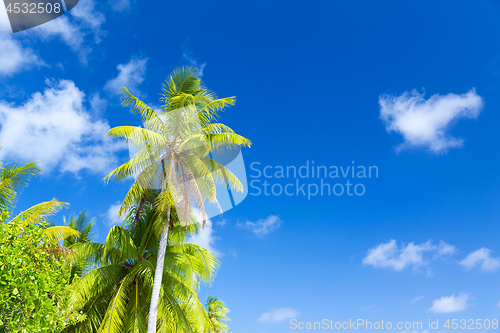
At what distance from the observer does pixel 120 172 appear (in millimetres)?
14305

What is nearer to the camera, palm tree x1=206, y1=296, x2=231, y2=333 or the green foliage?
the green foliage

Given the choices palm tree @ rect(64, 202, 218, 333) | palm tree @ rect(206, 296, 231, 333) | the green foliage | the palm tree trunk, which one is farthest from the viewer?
palm tree @ rect(206, 296, 231, 333)

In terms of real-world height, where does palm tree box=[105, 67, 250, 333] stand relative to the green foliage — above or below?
above

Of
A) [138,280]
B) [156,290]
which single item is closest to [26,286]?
[156,290]

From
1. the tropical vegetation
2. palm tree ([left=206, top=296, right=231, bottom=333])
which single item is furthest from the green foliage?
palm tree ([left=206, top=296, right=231, bottom=333])

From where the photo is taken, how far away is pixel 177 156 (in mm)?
14062

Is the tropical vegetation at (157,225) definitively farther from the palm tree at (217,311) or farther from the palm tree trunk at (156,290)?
the palm tree at (217,311)

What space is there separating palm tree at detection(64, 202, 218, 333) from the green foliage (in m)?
4.10

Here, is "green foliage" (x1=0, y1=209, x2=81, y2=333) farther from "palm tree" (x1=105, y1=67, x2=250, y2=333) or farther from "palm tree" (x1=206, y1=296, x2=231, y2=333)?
"palm tree" (x1=206, y1=296, x2=231, y2=333)

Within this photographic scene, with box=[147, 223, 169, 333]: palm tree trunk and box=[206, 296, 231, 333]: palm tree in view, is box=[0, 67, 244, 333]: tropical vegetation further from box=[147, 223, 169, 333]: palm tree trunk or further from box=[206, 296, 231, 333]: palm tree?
box=[206, 296, 231, 333]: palm tree

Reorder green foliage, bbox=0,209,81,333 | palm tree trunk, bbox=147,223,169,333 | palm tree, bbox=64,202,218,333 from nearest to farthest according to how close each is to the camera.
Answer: green foliage, bbox=0,209,81,333, palm tree trunk, bbox=147,223,169,333, palm tree, bbox=64,202,218,333

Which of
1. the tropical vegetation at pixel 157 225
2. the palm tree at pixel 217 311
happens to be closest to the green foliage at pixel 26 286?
the tropical vegetation at pixel 157 225

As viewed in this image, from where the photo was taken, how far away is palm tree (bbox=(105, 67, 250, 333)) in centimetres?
1339

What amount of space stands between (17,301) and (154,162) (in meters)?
7.06
